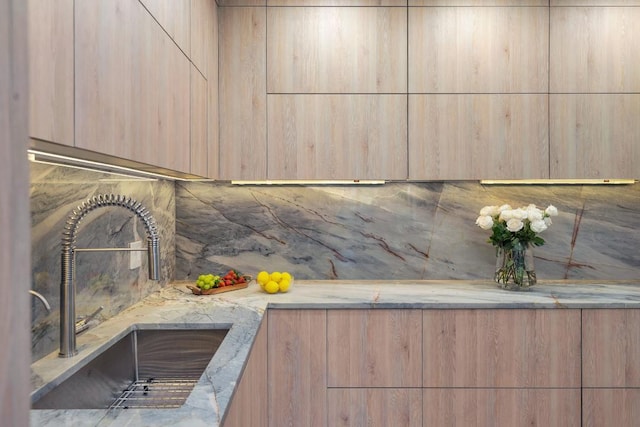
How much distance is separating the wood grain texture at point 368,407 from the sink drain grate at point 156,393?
0.78 meters

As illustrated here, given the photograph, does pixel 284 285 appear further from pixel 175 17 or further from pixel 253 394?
pixel 175 17

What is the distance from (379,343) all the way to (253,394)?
732 millimetres

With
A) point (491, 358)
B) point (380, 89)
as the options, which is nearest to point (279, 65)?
point (380, 89)

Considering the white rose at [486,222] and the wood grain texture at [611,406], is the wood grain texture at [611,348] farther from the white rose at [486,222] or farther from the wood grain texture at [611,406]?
the white rose at [486,222]

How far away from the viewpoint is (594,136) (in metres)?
2.47

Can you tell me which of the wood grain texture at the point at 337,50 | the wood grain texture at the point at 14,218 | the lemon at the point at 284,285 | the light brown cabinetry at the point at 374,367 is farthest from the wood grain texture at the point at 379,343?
the wood grain texture at the point at 14,218

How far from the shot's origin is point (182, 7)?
74.4 inches

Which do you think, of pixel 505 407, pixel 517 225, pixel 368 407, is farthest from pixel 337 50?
pixel 505 407

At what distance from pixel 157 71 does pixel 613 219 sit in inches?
101

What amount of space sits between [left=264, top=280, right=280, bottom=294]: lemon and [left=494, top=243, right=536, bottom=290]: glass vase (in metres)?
1.18

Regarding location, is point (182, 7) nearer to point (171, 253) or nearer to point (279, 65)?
point (279, 65)

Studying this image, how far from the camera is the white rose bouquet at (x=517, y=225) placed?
95.6 inches

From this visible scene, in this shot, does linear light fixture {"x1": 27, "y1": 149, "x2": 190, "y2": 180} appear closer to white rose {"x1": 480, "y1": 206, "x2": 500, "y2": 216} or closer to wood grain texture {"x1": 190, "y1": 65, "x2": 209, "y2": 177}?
wood grain texture {"x1": 190, "y1": 65, "x2": 209, "y2": 177}

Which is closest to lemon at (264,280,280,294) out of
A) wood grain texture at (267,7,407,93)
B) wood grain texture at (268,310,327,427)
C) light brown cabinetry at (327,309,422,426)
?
wood grain texture at (268,310,327,427)
